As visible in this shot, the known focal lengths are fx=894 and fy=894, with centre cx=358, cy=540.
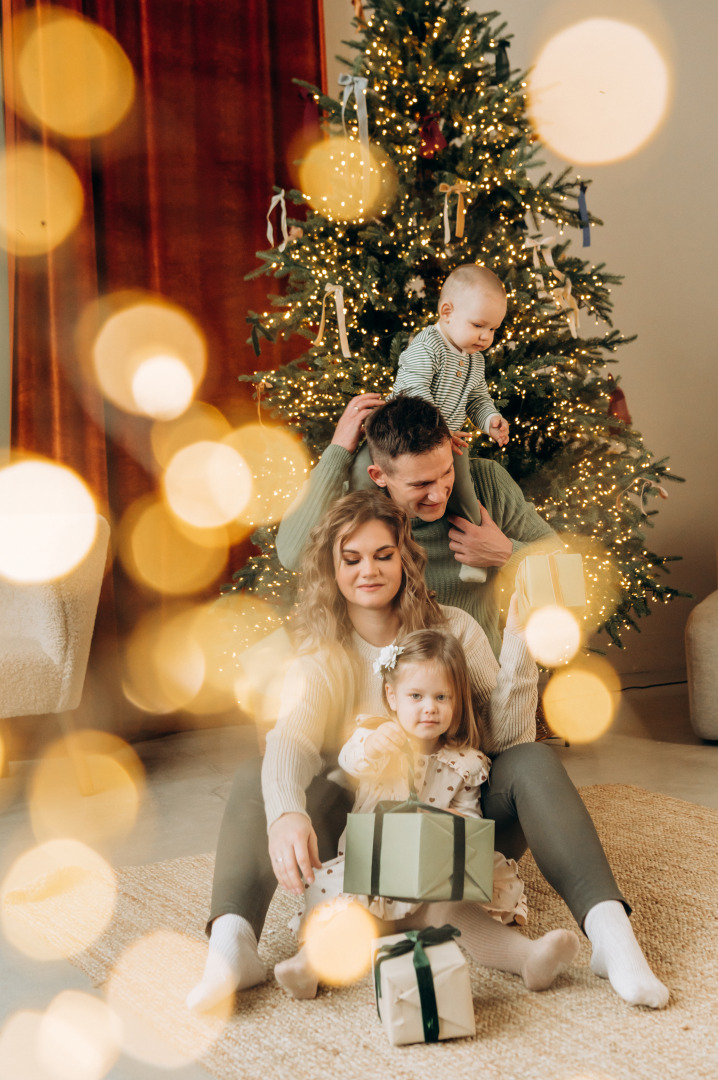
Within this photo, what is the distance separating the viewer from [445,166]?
2463 mm

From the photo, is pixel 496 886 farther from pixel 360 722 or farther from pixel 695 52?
pixel 695 52

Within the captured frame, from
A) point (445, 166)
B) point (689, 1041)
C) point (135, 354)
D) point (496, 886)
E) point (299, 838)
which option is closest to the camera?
point (689, 1041)

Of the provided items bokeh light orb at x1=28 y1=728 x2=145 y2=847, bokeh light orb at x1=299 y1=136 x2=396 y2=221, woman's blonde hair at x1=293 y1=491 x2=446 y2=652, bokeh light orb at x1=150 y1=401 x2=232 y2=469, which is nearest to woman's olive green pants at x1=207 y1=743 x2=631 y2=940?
woman's blonde hair at x1=293 y1=491 x2=446 y2=652

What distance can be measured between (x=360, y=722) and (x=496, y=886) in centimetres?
29

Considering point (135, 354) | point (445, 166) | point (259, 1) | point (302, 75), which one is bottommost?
point (135, 354)

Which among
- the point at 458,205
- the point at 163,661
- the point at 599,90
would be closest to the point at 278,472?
the point at 458,205

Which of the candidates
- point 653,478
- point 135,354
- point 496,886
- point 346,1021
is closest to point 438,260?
point 653,478

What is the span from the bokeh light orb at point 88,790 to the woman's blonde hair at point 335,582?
2.84 feet

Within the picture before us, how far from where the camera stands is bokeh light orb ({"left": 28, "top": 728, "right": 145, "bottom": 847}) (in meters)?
2.02

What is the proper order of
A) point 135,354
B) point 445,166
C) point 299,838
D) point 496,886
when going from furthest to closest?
point 135,354 < point 445,166 < point 496,886 < point 299,838

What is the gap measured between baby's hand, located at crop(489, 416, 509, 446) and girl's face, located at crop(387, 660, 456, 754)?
83 cm

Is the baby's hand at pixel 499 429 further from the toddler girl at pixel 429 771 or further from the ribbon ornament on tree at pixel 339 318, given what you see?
the toddler girl at pixel 429 771

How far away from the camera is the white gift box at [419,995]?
1.02m

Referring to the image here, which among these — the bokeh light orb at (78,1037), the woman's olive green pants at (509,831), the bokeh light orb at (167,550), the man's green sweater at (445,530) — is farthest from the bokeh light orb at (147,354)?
the bokeh light orb at (78,1037)
